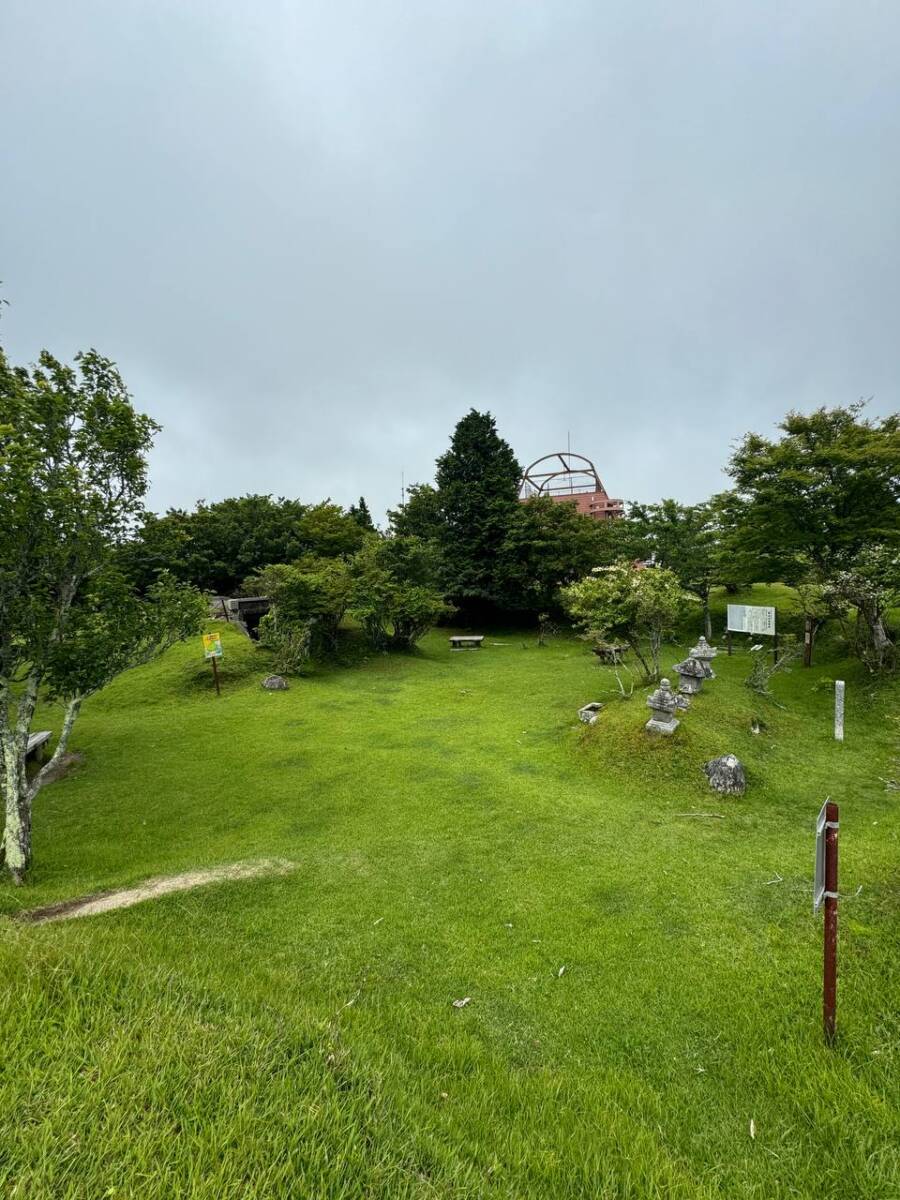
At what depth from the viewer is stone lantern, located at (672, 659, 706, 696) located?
33.1ft

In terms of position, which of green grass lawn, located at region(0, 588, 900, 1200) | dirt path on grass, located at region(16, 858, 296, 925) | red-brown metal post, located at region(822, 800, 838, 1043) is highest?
red-brown metal post, located at region(822, 800, 838, 1043)

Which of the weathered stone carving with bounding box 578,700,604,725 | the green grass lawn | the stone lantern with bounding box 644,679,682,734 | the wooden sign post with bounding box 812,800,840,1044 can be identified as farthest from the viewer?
the weathered stone carving with bounding box 578,700,604,725

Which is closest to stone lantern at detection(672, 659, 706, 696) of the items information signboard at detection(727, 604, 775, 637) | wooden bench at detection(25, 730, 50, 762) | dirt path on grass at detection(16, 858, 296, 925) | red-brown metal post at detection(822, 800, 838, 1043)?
information signboard at detection(727, 604, 775, 637)

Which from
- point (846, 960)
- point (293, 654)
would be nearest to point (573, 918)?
point (846, 960)

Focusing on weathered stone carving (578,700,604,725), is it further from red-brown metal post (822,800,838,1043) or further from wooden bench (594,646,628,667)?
red-brown metal post (822,800,838,1043)

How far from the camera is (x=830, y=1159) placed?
87.0 inches

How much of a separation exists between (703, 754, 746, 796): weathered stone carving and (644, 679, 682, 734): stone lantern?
38.6 inches

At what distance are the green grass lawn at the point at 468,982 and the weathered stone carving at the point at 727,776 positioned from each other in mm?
185

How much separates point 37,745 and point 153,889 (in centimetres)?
662

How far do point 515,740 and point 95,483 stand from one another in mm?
7761

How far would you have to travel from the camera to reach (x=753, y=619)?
1106cm

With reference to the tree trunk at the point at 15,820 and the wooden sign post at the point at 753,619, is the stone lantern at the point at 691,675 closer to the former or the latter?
the wooden sign post at the point at 753,619

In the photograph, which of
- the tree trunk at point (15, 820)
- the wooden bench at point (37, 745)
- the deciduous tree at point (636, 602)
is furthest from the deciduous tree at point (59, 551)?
the deciduous tree at point (636, 602)

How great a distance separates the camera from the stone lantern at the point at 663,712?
26.8 feet
